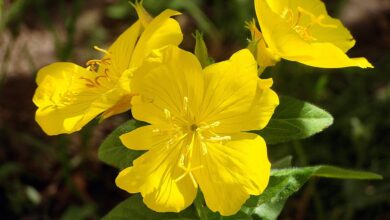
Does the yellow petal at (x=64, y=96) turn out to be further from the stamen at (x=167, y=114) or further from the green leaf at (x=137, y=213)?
the green leaf at (x=137, y=213)

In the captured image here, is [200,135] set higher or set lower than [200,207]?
higher

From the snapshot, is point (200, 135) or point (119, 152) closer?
point (200, 135)

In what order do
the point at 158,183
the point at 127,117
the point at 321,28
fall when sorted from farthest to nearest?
the point at 127,117 → the point at 321,28 → the point at 158,183

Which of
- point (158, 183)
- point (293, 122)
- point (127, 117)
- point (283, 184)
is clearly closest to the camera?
point (158, 183)

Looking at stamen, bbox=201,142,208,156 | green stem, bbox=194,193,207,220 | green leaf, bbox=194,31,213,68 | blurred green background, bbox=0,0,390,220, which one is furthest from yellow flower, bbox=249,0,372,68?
blurred green background, bbox=0,0,390,220

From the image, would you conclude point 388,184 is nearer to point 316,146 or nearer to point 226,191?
point 316,146

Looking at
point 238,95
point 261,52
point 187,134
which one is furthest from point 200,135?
point 261,52

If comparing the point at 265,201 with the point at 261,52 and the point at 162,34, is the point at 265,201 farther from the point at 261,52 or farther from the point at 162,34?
the point at 162,34
